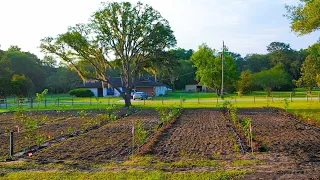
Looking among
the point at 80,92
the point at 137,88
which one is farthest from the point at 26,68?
the point at 137,88

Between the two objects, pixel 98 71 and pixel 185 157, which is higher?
pixel 98 71

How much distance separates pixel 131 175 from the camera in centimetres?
800

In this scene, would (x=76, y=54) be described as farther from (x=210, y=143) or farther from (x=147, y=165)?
(x=147, y=165)

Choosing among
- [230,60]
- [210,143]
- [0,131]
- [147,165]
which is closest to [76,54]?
[0,131]

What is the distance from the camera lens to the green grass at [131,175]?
307 inches

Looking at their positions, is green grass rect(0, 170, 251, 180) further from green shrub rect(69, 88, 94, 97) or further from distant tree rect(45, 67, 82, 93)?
distant tree rect(45, 67, 82, 93)

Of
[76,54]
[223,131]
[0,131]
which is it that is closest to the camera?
[223,131]

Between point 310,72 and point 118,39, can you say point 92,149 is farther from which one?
point 310,72

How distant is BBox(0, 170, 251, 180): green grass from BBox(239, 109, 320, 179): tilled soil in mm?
530

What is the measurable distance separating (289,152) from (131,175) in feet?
17.2

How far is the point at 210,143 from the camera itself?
12.5m

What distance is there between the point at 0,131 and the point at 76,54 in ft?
58.1

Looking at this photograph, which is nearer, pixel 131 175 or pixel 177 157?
pixel 131 175

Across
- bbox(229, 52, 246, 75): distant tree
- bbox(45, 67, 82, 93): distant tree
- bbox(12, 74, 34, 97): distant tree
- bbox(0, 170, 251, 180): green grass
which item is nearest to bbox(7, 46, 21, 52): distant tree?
bbox(45, 67, 82, 93): distant tree
